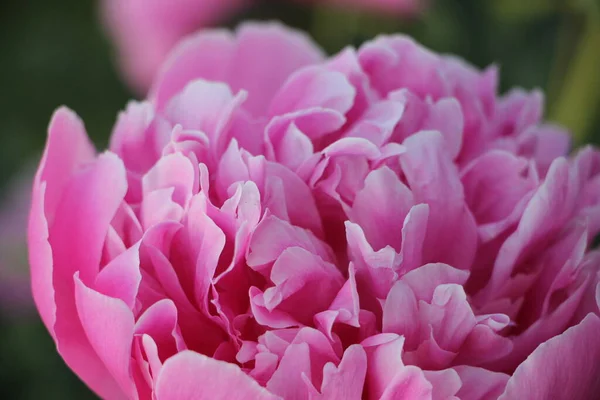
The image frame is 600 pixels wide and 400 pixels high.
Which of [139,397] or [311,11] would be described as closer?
[139,397]

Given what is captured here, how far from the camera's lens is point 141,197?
0.38 metres

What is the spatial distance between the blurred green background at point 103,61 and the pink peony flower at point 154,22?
0.02 meters

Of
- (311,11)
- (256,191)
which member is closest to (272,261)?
(256,191)

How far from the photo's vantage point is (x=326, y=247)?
14.1 inches

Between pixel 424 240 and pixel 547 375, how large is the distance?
0.08 m

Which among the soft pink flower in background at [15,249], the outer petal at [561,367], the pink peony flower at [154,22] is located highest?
the pink peony flower at [154,22]

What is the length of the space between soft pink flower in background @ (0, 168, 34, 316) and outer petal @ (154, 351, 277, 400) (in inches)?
19.7

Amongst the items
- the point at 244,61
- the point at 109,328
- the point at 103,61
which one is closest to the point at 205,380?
the point at 109,328

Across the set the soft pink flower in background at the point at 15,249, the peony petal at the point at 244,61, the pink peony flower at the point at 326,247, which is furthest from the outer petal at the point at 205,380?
the soft pink flower in background at the point at 15,249

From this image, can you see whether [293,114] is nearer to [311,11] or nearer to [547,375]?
[547,375]

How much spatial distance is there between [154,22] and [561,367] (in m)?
0.65

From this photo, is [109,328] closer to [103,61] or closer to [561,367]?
[561,367]

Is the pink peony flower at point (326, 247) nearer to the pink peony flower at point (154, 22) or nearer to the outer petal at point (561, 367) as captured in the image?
the outer petal at point (561, 367)

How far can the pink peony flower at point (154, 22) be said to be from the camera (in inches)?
33.9
